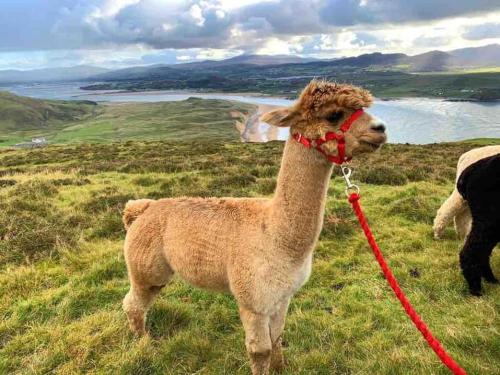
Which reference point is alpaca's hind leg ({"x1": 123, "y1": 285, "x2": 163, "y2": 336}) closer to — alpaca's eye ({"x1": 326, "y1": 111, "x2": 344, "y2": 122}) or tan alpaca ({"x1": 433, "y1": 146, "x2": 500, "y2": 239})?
alpaca's eye ({"x1": 326, "y1": 111, "x2": 344, "y2": 122})

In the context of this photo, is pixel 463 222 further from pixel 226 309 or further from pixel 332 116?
pixel 332 116

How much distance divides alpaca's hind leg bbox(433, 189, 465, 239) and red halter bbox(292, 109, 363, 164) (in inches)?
179

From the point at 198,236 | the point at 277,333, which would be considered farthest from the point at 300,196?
the point at 277,333

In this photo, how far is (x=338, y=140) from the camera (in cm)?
298

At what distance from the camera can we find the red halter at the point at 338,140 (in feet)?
9.66

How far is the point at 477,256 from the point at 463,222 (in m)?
1.84

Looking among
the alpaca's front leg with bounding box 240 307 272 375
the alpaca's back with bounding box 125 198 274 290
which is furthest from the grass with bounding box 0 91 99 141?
the alpaca's front leg with bounding box 240 307 272 375

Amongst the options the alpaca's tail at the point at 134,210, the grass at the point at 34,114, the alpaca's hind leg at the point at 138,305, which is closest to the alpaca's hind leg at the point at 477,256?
the alpaca's hind leg at the point at 138,305

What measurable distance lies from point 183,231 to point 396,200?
23.0 feet

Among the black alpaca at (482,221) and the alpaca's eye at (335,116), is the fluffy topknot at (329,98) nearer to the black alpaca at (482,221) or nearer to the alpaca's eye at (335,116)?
the alpaca's eye at (335,116)

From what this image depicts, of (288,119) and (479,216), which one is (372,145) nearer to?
(288,119)

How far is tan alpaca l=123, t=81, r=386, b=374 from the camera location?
3.02 metres

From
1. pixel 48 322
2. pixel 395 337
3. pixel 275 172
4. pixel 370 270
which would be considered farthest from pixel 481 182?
pixel 275 172

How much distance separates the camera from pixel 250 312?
354cm
